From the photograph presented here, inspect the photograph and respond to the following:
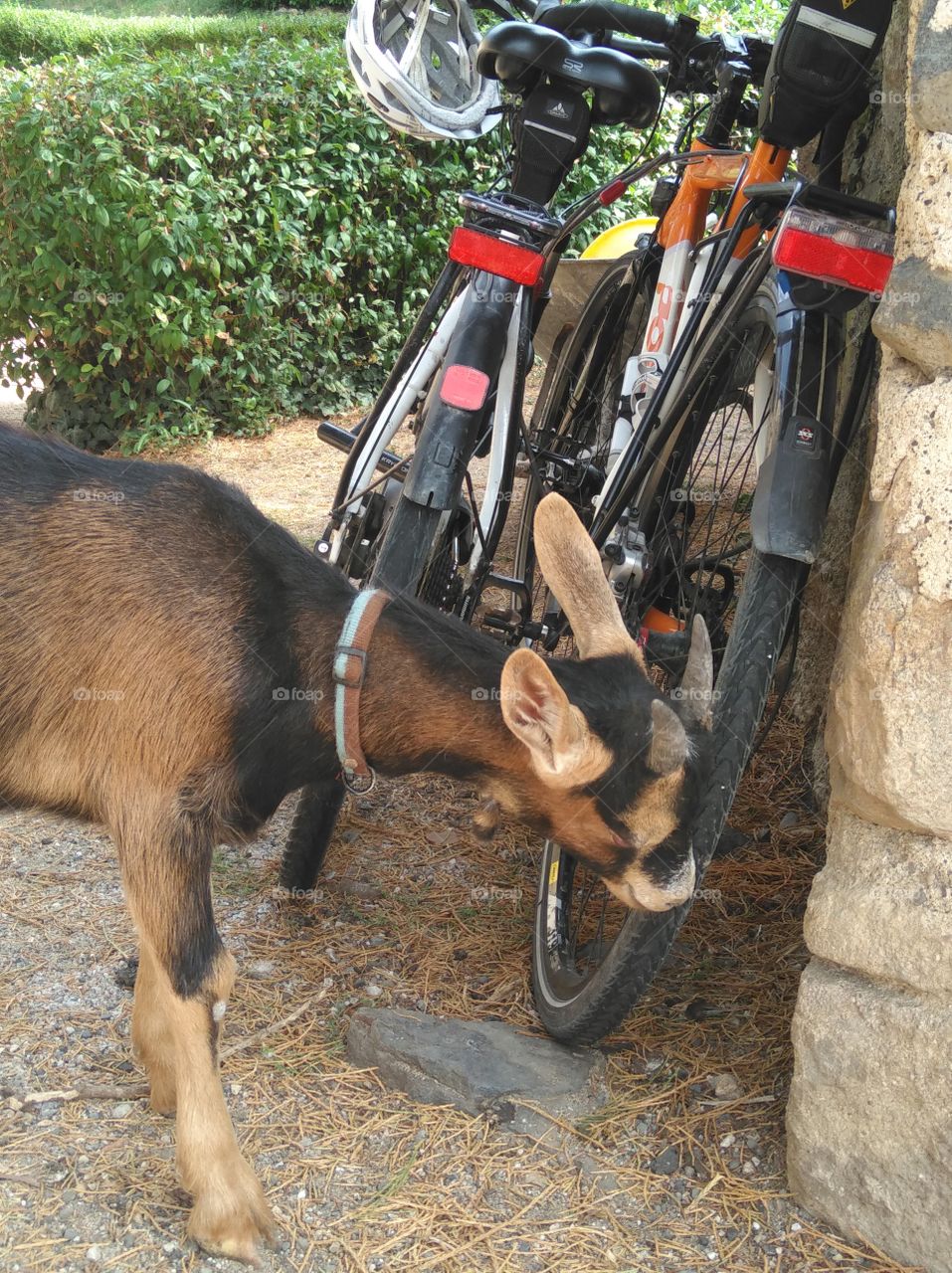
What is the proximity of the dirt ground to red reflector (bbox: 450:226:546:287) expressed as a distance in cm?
202

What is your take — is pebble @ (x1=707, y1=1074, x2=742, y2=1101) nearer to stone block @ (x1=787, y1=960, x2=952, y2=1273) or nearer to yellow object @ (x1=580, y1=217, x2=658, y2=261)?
stone block @ (x1=787, y1=960, x2=952, y2=1273)

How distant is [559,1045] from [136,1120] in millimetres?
1119

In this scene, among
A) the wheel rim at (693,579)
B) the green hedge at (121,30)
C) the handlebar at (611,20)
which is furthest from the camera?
the green hedge at (121,30)

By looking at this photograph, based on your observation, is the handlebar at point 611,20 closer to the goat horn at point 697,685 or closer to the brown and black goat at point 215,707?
the brown and black goat at point 215,707

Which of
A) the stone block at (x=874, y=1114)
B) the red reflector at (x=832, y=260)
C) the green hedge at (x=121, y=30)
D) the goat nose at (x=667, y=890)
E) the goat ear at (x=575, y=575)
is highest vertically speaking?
the green hedge at (x=121, y=30)

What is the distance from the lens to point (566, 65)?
380cm

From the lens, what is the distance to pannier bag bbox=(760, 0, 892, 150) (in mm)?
2908

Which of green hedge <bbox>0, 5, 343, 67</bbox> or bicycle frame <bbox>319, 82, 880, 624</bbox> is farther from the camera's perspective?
green hedge <bbox>0, 5, 343, 67</bbox>

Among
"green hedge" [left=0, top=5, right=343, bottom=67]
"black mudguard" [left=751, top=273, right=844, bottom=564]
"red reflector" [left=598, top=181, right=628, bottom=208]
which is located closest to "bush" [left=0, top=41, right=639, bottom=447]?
"red reflector" [left=598, top=181, right=628, bottom=208]

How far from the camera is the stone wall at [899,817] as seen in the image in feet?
7.80

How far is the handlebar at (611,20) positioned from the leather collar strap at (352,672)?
232cm

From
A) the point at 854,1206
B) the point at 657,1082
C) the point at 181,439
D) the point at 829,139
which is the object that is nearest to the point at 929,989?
the point at 854,1206

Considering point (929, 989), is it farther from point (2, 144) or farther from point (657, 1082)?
point (2, 144)

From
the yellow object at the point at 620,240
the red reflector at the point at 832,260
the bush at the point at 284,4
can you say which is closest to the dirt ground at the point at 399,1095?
the red reflector at the point at 832,260
